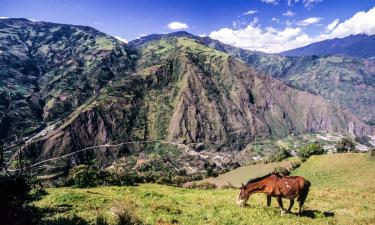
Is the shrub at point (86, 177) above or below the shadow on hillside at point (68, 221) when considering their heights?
below

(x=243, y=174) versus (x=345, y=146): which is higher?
(x=345, y=146)

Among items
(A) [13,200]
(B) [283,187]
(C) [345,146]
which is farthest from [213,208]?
(C) [345,146]

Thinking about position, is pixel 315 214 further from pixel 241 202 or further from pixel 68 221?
pixel 68 221

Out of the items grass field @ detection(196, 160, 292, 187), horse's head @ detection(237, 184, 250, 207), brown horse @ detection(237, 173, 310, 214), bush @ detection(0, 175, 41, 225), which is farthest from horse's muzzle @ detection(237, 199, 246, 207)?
grass field @ detection(196, 160, 292, 187)

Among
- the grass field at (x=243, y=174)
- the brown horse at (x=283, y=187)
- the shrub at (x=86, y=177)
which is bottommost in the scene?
the grass field at (x=243, y=174)

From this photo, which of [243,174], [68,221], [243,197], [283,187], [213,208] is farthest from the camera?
[243,174]

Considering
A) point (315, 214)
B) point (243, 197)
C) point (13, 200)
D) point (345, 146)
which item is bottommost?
point (345, 146)

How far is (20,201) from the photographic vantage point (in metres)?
16.2

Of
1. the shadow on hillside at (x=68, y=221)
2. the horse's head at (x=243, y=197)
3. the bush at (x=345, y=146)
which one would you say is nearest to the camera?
the shadow on hillside at (x=68, y=221)

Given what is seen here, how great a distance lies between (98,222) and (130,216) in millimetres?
1795

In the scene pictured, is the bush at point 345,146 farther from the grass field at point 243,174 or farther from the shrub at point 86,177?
the shrub at point 86,177

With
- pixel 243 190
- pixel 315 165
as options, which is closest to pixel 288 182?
pixel 243 190

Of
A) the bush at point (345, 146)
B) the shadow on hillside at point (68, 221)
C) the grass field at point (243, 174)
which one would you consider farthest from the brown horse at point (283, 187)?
the bush at point (345, 146)

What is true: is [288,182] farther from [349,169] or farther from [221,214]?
[349,169]
